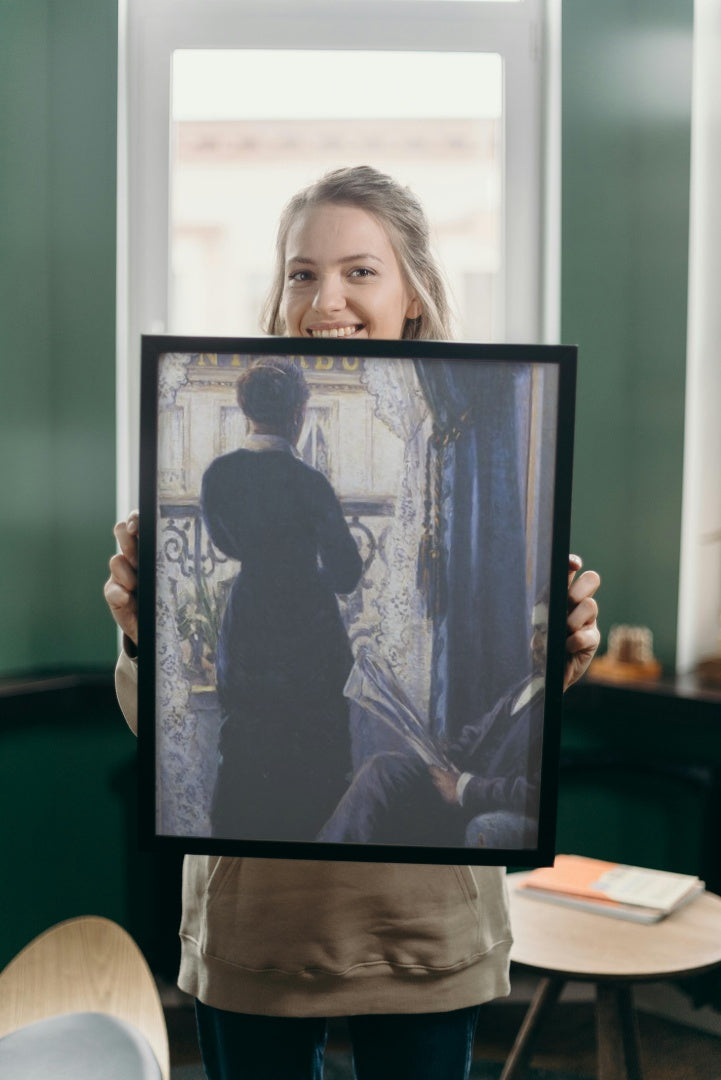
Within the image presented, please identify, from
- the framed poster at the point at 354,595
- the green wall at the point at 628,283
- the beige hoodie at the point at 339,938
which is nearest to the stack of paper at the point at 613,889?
the green wall at the point at 628,283

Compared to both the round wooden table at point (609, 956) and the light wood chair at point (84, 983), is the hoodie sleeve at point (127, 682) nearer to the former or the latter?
the light wood chair at point (84, 983)

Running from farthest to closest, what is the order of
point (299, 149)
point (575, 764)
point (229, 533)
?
point (299, 149), point (575, 764), point (229, 533)

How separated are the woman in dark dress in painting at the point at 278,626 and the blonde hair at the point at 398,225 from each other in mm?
321

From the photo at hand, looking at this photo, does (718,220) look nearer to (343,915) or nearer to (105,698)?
(105,698)

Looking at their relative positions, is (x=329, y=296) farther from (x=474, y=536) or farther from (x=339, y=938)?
(x=339, y=938)

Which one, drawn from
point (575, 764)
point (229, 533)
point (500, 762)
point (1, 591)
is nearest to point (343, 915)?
point (500, 762)

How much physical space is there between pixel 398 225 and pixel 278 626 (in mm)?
508

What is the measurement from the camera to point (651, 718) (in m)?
2.55

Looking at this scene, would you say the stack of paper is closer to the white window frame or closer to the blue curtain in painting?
the blue curtain in painting

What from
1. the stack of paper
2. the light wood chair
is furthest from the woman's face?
the stack of paper

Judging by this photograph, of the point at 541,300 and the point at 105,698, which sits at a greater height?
the point at 541,300

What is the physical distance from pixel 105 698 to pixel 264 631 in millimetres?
1683

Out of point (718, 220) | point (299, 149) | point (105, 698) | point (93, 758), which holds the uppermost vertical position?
point (299, 149)

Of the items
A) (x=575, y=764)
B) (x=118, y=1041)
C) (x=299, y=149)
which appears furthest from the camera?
(x=299, y=149)
